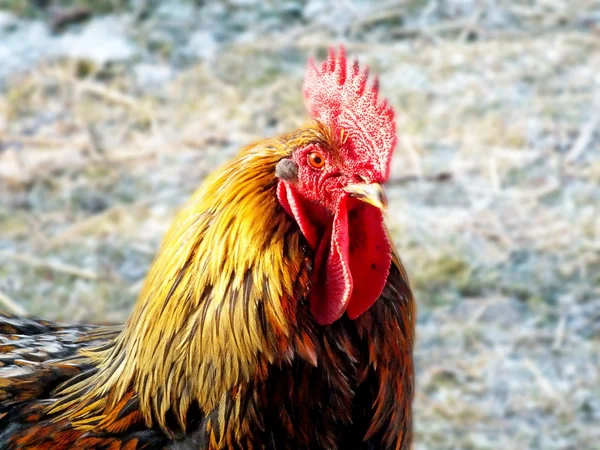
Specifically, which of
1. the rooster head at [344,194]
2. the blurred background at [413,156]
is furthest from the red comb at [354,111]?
the blurred background at [413,156]

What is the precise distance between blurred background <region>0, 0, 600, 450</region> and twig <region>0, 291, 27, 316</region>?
16 mm

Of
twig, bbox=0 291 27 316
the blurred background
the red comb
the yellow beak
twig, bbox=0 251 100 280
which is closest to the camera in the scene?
the yellow beak

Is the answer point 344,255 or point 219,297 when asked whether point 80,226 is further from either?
point 344,255

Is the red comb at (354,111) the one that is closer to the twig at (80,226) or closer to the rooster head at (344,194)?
the rooster head at (344,194)

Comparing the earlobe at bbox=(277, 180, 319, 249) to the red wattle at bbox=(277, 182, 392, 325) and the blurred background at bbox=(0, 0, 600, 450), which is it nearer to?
the red wattle at bbox=(277, 182, 392, 325)

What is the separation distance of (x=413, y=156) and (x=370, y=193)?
3.61 metres

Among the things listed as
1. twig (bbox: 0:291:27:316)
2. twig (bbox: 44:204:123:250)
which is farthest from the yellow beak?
twig (bbox: 44:204:123:250)

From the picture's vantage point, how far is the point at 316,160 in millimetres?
2164

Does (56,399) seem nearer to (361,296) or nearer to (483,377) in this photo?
(361,296)

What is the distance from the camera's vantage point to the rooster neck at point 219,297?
7.00 feet

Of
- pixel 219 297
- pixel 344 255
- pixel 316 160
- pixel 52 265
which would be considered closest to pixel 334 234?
pixel 344 255

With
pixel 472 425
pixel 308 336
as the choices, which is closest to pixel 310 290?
pixel 308 336

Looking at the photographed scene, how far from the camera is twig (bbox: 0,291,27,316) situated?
441cm

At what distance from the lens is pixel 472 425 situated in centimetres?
394
